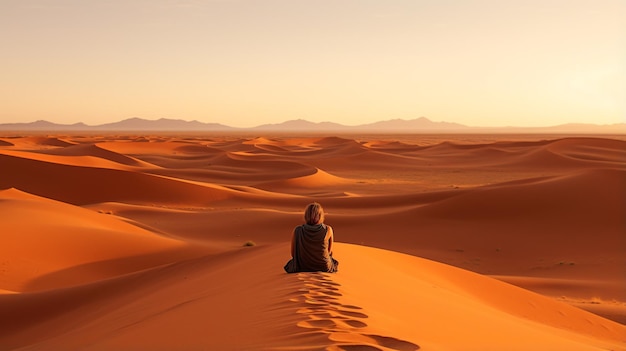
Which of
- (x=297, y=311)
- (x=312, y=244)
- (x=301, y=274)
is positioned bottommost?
(x=301, y=274)

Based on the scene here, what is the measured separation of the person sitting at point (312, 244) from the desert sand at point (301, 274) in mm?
266

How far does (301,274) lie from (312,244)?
327 mm

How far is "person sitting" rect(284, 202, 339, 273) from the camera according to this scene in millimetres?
7184

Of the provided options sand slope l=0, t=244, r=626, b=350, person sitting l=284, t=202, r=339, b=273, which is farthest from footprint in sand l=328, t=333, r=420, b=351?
person sitting l=284, t=202, r=339, b=273

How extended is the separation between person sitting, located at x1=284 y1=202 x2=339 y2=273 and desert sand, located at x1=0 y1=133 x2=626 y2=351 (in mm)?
266

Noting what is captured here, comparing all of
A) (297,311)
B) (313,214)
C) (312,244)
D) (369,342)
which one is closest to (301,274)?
(312,244)

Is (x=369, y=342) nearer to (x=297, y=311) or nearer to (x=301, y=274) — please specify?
(x=297, y=311)

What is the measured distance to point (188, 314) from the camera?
20.4 feet

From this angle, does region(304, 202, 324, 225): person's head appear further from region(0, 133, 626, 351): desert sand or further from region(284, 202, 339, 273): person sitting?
region(0, 133, 626, 351): desert sand

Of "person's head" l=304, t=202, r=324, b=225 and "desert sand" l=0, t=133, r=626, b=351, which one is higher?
"person's head" l=304, t=202, r=324, b=225

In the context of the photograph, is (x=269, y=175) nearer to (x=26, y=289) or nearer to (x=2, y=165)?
(x=2, y=165)

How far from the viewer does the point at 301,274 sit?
7102 millimetres

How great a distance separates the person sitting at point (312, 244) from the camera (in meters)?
7.18

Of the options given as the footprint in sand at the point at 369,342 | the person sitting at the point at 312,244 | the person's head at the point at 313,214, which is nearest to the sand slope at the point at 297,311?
the footprint in sand at the point at 369,342
